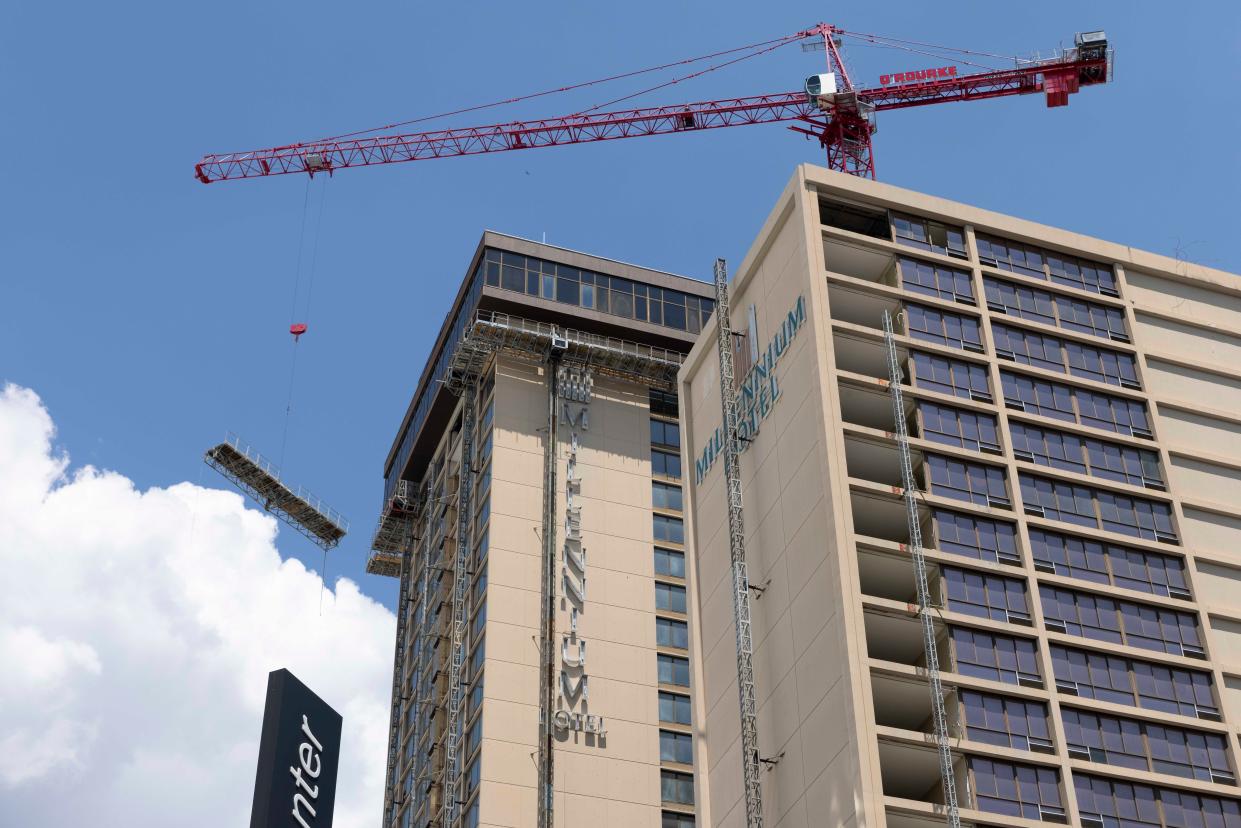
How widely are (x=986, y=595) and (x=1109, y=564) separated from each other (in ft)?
29.5

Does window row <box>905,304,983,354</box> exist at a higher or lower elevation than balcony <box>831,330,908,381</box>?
higher

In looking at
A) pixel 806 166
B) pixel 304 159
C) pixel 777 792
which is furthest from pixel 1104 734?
pixel 304 159

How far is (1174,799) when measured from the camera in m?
92.0

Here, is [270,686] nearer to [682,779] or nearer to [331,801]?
[331,801]

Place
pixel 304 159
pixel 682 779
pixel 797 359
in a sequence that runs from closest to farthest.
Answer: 1. pixel 797 359
2. pixel 682 779
3. pixel 304 159

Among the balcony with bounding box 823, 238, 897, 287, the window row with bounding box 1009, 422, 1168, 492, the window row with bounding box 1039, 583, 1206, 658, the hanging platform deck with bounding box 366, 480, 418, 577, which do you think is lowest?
the window row with bounding box 1039, 583, 1206, 658

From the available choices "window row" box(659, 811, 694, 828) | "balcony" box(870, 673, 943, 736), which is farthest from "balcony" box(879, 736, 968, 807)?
"window row" box(659, 811, 694, 828)

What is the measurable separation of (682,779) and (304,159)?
82.0m

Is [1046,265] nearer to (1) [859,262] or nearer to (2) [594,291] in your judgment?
(1) [859,262]

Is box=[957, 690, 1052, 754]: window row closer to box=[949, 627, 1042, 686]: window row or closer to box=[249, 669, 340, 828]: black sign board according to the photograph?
box=[949, 627, 1042, 686]: window row

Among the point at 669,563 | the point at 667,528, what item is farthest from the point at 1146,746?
the point at 667,528

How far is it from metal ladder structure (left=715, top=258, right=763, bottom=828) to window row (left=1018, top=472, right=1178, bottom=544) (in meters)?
17.5

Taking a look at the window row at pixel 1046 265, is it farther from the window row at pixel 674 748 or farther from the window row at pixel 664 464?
the window row at pixel 674 748

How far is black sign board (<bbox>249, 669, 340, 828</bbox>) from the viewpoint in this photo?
84.9 m
